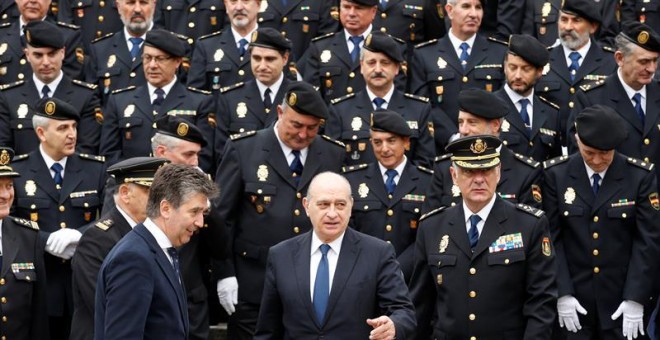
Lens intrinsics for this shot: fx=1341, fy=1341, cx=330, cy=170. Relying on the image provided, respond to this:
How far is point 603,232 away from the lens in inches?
410

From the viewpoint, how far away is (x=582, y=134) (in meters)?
10.2

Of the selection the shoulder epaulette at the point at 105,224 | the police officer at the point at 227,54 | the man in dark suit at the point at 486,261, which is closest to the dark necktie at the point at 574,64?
the police officer at the point at 227,54

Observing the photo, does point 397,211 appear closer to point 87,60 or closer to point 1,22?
point 87,60

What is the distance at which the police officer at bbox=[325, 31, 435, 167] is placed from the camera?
11.5 meters

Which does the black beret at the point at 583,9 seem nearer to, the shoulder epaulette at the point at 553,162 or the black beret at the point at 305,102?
the shoulder epaulette at the point at 553,162

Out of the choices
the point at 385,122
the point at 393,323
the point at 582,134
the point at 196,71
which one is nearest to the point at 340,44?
the point at 196,71

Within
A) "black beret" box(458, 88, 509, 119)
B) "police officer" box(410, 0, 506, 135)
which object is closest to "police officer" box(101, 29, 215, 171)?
"police officer" box(410, 0, 506, 135)

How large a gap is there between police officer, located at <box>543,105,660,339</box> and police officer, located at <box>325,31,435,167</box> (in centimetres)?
141

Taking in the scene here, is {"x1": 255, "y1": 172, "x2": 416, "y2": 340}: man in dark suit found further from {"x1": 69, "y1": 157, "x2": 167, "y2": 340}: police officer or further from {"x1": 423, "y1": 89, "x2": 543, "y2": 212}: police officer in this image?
{"x1": 423, "y1": 89, "x2": 543, "y2": 212}: police officer

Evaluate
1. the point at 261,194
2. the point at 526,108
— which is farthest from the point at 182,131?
the point at 526,108

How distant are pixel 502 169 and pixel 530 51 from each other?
1.53 metres

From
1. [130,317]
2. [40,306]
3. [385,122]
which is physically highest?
[385,122]

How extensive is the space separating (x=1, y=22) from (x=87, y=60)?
1.54 metres

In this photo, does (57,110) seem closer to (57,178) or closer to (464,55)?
(57,178)
